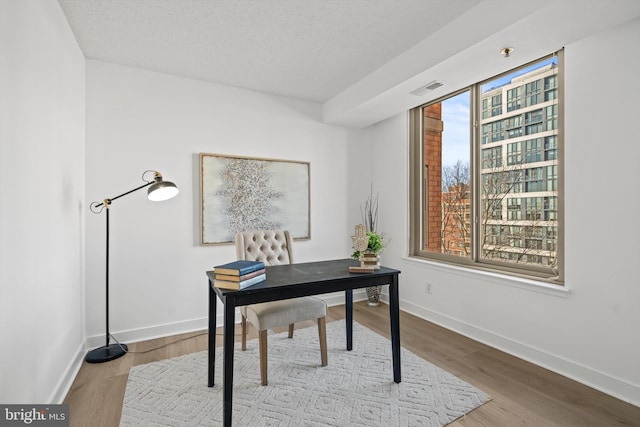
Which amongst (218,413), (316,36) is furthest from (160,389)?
(316,36)

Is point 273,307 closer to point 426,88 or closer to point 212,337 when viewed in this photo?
point 212,337

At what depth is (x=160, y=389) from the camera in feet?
7.13

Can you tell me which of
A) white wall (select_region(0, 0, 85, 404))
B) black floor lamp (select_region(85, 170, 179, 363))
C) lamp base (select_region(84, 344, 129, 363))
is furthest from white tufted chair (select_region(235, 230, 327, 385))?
white wall (select_region(0, 0, 85, 404))

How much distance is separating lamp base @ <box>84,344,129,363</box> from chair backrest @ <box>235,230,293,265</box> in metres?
1.33

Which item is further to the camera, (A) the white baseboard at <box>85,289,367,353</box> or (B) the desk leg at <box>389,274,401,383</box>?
(A) the white baseboard at <box>85,289,367,353</box>

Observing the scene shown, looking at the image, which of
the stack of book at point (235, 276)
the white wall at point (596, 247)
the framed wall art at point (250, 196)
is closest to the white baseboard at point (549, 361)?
the white wall at point (596, 247)

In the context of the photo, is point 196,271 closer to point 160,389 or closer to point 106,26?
point 160,389

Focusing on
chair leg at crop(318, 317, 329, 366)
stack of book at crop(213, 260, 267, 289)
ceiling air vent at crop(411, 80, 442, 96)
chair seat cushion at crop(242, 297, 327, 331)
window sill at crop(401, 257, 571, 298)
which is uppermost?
ceiling air vent at crop(411, 80, 442, 96)

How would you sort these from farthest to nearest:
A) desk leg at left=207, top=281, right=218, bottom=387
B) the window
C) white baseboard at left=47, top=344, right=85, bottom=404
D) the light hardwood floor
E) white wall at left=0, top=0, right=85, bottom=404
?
the window
desk leg at left=207, top=281, right=218, bottom=387
white baseboard at left=47, top=344, right=85, bottom=404
the light hardwood floor
white wall at left=0, top=0, right=85, bottom=404

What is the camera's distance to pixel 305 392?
6.97ft

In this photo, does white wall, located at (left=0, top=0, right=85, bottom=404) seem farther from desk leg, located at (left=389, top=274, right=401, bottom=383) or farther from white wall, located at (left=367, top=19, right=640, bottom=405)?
white wall, located at (left=367, top=19, right=640, bottom=405)

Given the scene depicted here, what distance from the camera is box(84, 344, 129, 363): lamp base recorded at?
259 centimetres

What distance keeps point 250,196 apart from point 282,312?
1664 mm

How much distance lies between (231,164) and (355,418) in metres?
2.64
